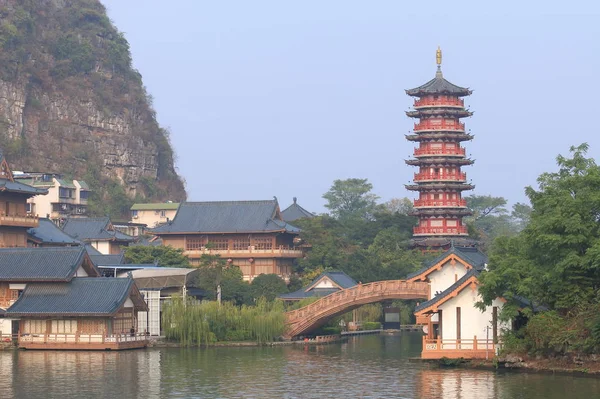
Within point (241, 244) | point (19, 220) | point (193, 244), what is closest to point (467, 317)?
point (19, 220)

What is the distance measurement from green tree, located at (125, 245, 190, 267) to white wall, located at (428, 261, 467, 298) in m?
22.5

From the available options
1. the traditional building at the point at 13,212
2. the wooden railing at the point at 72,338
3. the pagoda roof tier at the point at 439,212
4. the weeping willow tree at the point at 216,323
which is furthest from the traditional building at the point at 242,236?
the wooden railing at the point at 72,338

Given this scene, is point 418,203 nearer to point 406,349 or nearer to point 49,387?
point 406,349

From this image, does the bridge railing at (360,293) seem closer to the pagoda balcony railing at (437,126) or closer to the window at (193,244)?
the window at (193,244)

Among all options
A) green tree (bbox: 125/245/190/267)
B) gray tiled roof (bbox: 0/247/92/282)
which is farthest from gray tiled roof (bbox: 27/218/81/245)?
gray tiled roof (bbox: 0/247/92/282)

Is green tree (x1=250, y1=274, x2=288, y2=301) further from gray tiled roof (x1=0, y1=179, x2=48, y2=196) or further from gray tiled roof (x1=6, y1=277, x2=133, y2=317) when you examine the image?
gray tiled roof (x1=6, y1=277, x2=133, y2=317)

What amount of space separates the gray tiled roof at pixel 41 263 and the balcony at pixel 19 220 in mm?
10911

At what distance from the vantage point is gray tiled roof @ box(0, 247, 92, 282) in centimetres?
5453

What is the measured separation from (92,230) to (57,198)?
2167 centimetres

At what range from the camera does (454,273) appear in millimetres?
57656

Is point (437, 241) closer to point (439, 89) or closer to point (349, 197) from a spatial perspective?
point (439, 89)

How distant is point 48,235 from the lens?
75.5 m

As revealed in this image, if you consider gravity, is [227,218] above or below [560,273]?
above

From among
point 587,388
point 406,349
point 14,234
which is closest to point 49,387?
point 587,388
